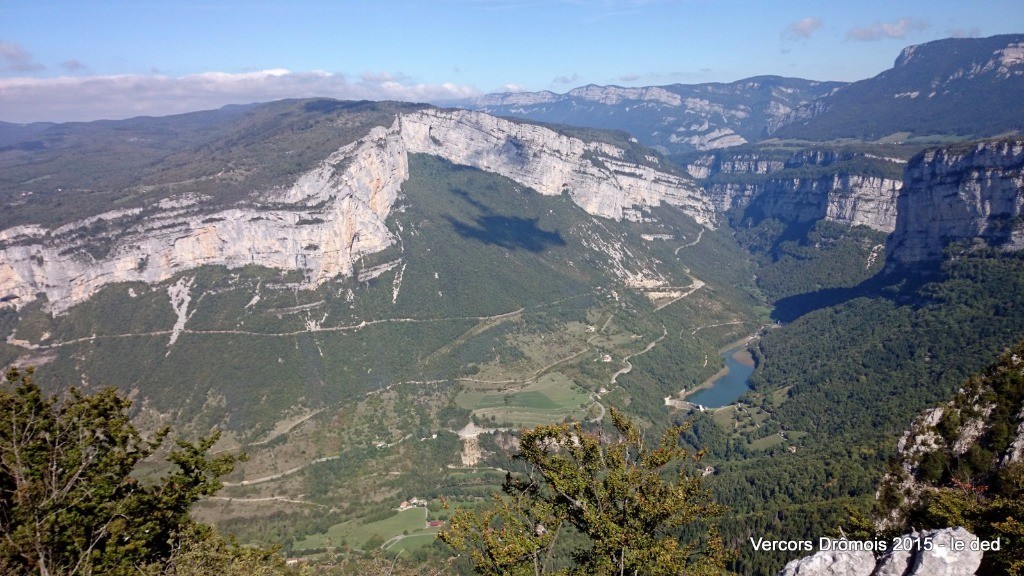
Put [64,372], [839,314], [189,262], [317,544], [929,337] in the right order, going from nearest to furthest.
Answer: [317,544], [64,372], [929,337], [189,262], [839,314]

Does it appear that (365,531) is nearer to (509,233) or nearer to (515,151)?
(509,233)

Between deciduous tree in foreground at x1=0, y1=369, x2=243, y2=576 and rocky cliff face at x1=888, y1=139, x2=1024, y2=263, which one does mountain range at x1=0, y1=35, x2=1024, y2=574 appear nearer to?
rocky cliff face at x1=888, y1=139, x2=1024, y2=263

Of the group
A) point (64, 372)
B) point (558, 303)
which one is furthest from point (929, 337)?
point (64, 372)

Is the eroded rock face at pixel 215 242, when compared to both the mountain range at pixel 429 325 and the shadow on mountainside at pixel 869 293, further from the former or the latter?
the shadow on mountainside at pixel 869 293

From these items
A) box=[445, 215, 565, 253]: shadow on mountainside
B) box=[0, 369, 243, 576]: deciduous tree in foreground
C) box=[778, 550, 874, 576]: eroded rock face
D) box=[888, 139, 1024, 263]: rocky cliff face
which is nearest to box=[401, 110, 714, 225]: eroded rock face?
box=[445, 215, 565, 253]: shadow on mountainside

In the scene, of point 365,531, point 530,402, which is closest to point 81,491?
point 365,531

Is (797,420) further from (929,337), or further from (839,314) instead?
(839,314)
